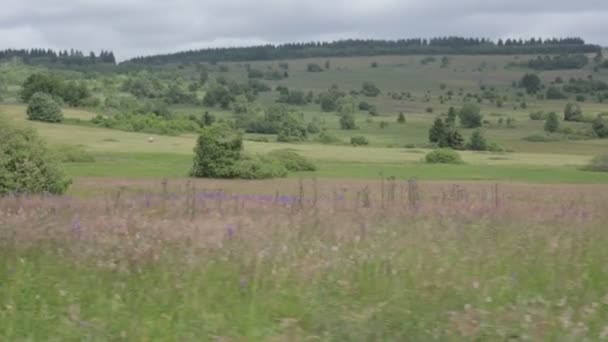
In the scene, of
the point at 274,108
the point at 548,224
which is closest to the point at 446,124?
the point at 274,108

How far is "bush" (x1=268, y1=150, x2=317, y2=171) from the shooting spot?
66.4 metres

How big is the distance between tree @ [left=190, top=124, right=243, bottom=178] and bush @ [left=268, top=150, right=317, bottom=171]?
726cm

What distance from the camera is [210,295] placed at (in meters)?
6.76

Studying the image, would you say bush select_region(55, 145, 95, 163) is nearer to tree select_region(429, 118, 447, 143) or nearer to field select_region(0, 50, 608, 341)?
field select_region(0, 50, 608, 341)

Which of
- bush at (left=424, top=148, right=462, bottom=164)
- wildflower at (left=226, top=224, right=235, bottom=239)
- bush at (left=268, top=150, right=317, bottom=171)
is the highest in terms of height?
wildflower at (left=226, top=224, right=235, bottom=239)

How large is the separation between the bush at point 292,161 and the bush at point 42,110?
6027cm

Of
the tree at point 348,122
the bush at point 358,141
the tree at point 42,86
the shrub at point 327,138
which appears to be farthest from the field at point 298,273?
the tree at point 42,86

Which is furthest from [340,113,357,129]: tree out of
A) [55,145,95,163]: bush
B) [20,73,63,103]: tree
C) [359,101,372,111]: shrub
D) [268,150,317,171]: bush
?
[55,145,95,163]: bush

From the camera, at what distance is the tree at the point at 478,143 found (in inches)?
4355

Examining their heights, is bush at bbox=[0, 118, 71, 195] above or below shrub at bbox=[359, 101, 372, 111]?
above

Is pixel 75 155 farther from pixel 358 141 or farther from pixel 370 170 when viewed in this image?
pixel 358 141

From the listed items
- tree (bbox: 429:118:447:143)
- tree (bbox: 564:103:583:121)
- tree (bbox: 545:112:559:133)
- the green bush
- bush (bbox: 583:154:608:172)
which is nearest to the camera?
the green bush

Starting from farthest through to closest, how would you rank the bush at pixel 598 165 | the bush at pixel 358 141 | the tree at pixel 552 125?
the tree at pixel 552 125 < the bush at pixel 358 141 < the bush at pixel 598 165

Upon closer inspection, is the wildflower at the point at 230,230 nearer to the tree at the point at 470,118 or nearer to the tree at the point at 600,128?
the tree at the point at 600,128
